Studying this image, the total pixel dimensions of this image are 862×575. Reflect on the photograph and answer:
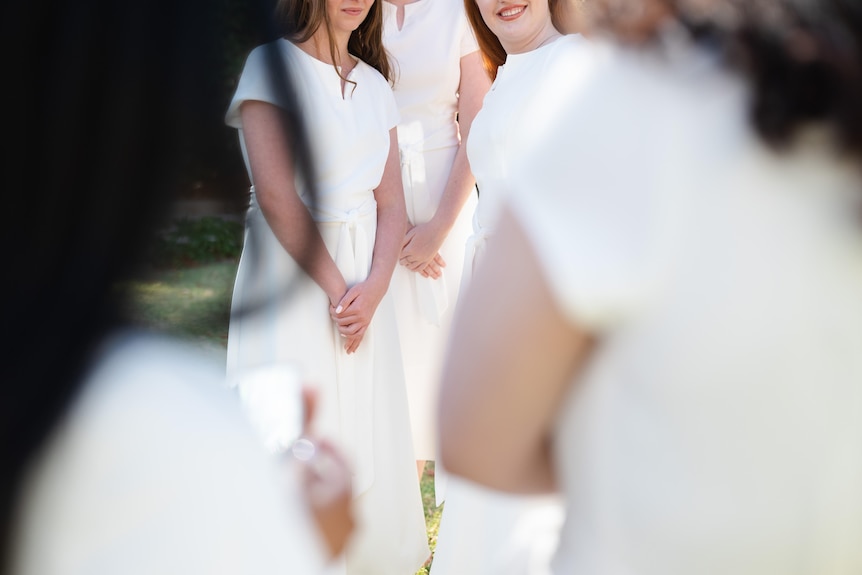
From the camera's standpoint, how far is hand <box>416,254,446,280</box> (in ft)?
13.2

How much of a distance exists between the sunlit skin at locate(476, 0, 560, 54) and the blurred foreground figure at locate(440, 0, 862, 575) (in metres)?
2.37

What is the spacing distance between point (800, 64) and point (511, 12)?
8.58ft

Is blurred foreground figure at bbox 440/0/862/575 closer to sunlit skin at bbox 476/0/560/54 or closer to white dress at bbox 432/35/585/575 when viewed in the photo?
white dress at bbox 432/35/585/575

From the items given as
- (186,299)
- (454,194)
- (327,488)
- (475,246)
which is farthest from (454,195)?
(186,299)

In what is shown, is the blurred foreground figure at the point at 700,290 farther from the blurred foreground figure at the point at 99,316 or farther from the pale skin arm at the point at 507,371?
the blurred foreground figure at the point at 99,316

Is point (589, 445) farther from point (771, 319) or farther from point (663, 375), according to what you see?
point (771, 319)

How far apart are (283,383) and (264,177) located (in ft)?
6.81

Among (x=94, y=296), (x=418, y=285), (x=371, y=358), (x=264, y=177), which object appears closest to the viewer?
(x=94, y=296)

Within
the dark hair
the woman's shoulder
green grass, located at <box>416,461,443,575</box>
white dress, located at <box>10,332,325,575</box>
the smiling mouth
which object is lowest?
green grass, located at <box>416,461,443,575</box>

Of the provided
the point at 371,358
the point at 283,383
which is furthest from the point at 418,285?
the point at 283,383

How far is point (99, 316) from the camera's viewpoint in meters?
0.85

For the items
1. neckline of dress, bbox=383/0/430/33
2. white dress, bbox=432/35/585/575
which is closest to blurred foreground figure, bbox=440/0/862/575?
white dress, bbox=432/35/585/575

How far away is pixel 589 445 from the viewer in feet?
3.39

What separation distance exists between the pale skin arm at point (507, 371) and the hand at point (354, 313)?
2.25 m
